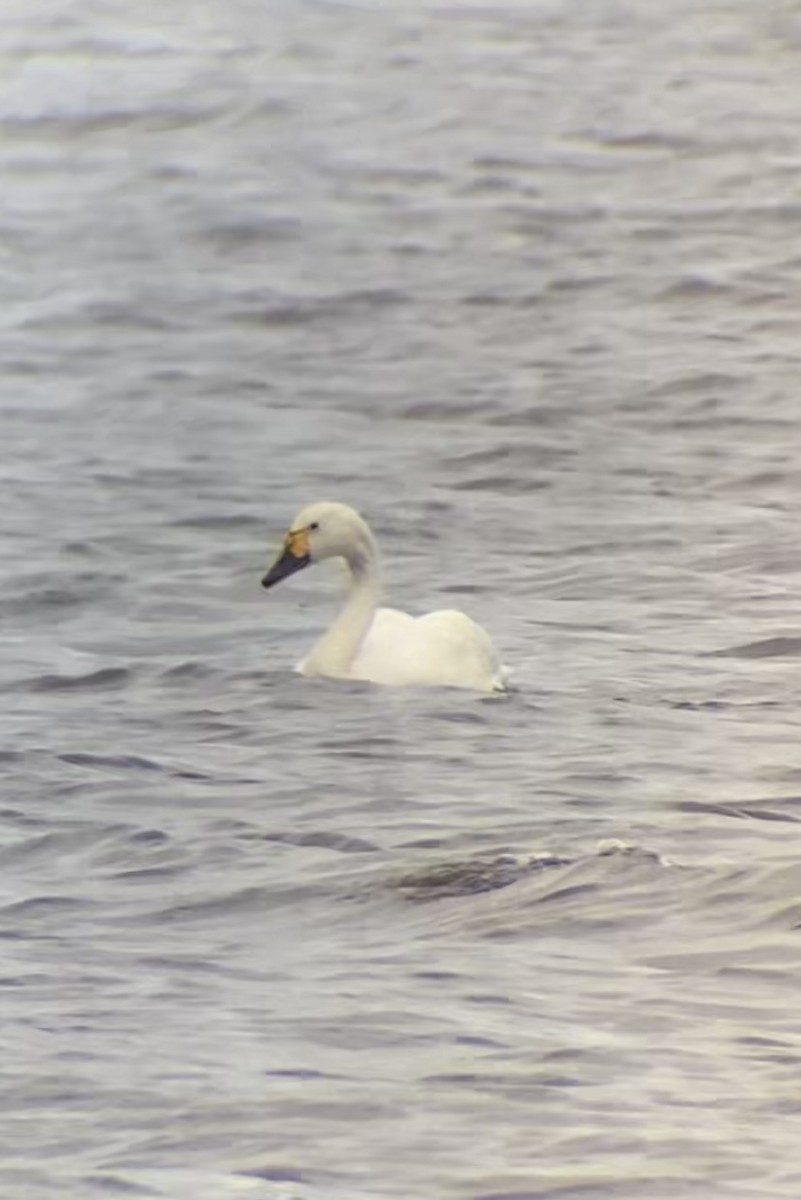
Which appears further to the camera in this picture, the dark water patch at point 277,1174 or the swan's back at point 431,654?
the swan's back at point 431,654

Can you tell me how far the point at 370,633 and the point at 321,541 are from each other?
2.02 ft

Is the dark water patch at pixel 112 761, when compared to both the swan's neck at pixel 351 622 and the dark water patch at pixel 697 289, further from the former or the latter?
the dark water patch at pixel 697 289

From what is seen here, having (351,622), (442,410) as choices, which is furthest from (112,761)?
(442,410)

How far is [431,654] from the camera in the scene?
1002 cm

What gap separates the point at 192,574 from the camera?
11.7 meters

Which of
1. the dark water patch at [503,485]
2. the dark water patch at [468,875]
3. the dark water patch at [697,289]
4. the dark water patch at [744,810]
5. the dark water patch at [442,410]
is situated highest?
the dark water patch at [468,875]

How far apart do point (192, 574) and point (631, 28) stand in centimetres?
1103

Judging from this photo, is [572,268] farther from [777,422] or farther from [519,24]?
[519,24]

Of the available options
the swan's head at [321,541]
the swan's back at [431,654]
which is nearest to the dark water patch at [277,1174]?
the swan's back at [431,654]

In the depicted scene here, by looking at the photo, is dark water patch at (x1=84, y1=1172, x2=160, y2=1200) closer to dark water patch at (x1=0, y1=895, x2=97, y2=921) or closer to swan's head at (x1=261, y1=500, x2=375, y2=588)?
dark water patch at (x1=0, y1=895, x2=97, y2=921)

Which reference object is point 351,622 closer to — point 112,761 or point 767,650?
point 767,650

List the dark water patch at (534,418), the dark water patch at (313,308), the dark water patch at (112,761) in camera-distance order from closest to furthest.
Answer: the dark water patch at (112,761), the dark water patch at (534,418), the dark water patch at (313,308)

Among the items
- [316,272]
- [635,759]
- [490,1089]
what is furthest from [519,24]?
[490,1089]

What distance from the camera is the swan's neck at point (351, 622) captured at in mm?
10227
